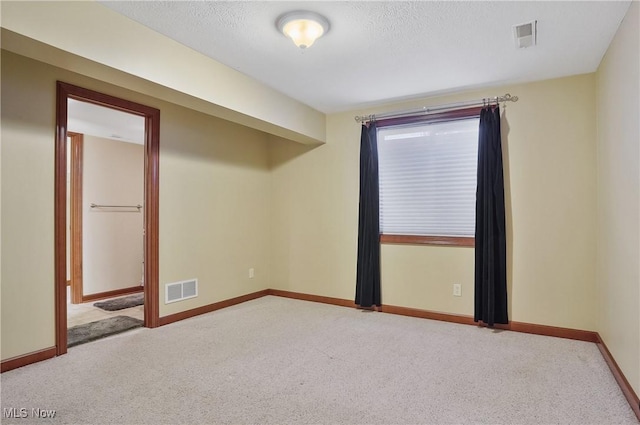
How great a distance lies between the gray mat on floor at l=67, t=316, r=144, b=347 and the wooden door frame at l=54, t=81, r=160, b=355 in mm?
223

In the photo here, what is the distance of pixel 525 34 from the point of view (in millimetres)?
2518

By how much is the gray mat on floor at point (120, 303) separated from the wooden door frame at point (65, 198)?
3.56ft

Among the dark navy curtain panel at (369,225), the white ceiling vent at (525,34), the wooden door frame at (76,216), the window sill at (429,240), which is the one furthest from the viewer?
the wooden door frame at (76,216)

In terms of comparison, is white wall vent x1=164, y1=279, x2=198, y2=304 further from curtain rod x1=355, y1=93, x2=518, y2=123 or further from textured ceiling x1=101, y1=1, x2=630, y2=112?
curtain rod x1=355, y1=93, x2=518, y2=123

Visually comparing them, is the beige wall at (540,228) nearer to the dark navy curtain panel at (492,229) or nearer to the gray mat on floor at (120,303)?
the dark navy curtain panel at (492,229)

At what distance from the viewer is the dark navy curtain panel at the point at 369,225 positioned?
13.6 ft

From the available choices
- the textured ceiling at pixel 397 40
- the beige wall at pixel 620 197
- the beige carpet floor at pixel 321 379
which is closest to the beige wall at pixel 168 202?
the beige carpet floor at pixel 321 379

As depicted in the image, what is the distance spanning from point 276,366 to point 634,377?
2222 millimetres

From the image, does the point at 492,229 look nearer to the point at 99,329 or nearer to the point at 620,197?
the point at 620,197

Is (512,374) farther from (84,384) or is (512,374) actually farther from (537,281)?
(84,384)

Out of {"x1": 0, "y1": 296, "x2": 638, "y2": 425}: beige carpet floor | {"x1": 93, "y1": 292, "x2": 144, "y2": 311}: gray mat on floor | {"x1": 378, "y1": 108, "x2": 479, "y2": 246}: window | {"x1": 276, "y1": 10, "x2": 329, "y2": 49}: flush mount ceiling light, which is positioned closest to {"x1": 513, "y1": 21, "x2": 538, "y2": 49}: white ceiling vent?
{"x1": 378, "y1": 108, "x2": 479, "y2": 246}: window

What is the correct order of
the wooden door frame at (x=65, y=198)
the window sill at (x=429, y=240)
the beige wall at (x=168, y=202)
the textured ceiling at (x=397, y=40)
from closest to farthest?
1. the textured ceiling at (x=397, y=40)
2. the beige wall at (x=168, y=202)
3. the wooden door frame at (x=65, y=198)
4. the window sill at (x=429, y=240)

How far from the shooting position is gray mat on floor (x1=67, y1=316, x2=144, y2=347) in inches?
127

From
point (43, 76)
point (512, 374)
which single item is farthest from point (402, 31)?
point (43, 76)
